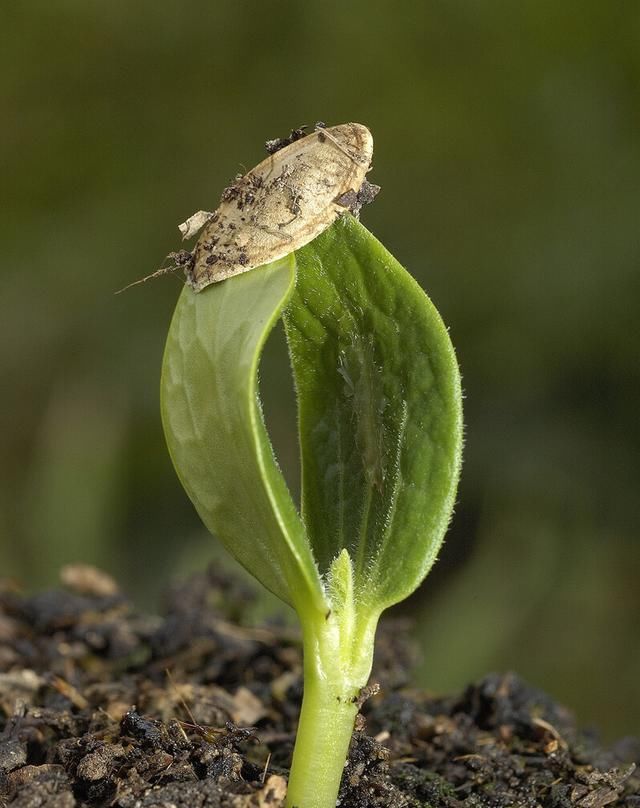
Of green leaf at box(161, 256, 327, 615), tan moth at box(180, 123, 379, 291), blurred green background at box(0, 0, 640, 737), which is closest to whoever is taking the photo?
green leaf at box(161, 256, 327, 615)

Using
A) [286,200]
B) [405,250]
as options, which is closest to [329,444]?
[286,200]

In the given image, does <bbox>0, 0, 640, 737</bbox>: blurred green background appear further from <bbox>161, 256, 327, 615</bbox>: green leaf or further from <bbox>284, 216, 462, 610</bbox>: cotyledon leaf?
<bbox>161, 256, 327, 615</bbox>: green leaf

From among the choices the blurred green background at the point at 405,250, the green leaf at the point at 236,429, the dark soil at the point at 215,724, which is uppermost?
the blurred green background at the point at 405,250

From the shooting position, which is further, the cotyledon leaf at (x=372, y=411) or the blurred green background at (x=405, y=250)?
the blurred green background at (x=405, y=250)

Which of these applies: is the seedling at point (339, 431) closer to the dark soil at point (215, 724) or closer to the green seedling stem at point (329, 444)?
the green seedling stem at point (329, 444)

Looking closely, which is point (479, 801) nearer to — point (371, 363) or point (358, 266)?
point (371, 363)

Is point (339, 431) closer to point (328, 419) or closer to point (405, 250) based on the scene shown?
point (328, 419)

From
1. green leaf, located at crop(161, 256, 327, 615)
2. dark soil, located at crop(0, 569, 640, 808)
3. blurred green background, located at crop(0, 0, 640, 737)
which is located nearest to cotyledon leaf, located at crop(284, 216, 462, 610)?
green leaf, located at crop(161, 256, 327, 615)

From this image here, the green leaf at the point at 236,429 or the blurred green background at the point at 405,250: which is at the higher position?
the blurred green background at the point at 405,250

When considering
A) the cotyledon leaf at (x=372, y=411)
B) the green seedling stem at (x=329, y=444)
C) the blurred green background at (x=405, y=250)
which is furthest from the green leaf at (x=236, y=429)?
the blurred green background at (x=405, y=250)
